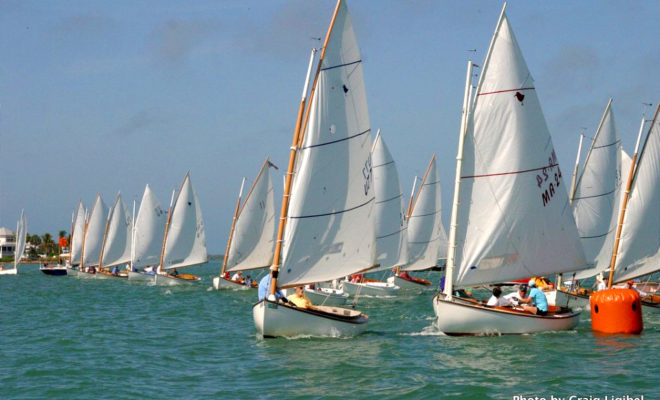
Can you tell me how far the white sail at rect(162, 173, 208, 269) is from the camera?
69.9 metres

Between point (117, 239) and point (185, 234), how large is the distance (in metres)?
16.1

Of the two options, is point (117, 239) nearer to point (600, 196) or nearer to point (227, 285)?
point (227, 285)

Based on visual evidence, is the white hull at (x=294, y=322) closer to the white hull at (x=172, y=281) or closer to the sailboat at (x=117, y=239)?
the white hull at (x=172, y=281)

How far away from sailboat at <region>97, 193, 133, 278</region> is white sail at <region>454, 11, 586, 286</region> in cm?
6016

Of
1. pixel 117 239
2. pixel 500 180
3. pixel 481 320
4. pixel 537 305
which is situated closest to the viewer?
pixel 481 320

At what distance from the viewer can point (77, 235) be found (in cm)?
9869

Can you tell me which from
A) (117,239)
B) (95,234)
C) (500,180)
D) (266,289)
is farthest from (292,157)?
(95,234)

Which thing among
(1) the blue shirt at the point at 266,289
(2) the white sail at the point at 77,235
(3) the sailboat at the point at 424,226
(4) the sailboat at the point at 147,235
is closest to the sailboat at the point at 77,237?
(2) the white sail at the point at 77,235

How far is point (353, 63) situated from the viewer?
2814 centimetres

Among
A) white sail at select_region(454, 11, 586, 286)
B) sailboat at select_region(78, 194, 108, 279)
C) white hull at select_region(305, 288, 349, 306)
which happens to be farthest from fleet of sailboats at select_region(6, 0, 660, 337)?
sailboat at select_region(78, 194, 108, 279)

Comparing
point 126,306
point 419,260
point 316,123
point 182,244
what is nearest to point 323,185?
point 316,123

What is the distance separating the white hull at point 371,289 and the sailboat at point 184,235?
20538 millimetres

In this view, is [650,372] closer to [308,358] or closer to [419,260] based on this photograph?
[308,358]

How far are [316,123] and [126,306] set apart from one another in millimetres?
21671
